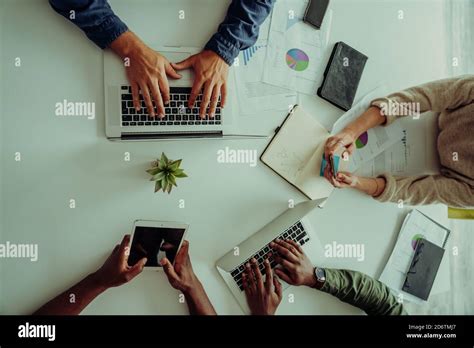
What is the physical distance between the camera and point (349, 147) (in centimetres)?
117

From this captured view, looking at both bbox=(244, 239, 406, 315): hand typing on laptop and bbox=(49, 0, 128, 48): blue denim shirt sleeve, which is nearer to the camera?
bbox=(49, 0, 128, 48): blue denim shirt sleeve

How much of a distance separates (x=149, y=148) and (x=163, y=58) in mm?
245

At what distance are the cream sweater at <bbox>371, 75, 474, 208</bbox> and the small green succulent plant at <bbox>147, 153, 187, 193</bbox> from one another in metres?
0.59

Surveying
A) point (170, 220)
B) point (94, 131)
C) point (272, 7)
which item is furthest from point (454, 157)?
point (94, 131)

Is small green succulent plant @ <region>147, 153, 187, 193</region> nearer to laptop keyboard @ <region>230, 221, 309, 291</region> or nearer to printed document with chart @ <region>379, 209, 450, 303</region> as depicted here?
laptop keyboard @ <region>230, 221, 309, 291</region>

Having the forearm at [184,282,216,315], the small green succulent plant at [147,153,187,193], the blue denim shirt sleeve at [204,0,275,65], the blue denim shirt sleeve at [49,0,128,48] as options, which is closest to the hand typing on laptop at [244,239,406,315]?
the forearm at [184,282,216,315]

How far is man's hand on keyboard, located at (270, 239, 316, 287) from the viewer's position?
1.11 meters

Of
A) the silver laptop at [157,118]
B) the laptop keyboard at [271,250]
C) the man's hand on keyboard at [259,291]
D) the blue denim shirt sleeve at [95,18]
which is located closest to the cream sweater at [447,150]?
the laptop keyboard at [271,250]

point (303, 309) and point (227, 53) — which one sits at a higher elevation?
point (227, 53)

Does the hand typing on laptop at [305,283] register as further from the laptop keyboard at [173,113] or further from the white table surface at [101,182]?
the laptop keyboard at [173,113]

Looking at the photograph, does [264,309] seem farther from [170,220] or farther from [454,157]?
[454,157]

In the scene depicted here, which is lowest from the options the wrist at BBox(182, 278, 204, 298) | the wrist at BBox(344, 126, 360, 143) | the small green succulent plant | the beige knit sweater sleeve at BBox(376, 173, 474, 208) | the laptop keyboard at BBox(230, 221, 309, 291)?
the wrist at BBox(182, 278, 204, 298)

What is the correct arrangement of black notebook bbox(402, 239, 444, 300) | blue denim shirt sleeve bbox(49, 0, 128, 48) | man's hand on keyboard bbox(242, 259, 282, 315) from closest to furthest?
blue denim shirt sleeve bbox(49, 0, 128, 48)
man's hand on keyboard bbox(242, 259, 282, 315)
black notebook bbox(402, 239, 444, 300)

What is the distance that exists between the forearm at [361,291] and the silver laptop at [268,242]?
0.08 meters
